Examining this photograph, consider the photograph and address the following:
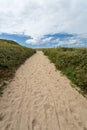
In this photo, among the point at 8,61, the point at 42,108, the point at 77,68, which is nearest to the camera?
the point at 42,108

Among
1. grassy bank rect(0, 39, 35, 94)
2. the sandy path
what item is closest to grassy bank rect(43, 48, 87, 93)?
the sandy path

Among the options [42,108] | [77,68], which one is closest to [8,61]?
[77,68]

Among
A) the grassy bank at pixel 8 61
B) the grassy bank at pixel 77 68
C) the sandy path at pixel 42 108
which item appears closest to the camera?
the sandy path at pixel 42 108

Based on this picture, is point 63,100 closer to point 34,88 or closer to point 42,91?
point 42,91

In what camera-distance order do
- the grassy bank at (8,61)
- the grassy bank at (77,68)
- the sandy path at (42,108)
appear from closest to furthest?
the sandy path at (42,108) < the grassy bank at (77,68) < the grassy bank at (8,61)

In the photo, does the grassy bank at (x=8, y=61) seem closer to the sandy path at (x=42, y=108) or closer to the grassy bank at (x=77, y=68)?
the sandy path at (x=42, y=108)

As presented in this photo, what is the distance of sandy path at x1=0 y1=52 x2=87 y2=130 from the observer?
13.5 ft

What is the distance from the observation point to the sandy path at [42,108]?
13.5ft

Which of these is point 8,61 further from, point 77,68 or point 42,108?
point 42,108

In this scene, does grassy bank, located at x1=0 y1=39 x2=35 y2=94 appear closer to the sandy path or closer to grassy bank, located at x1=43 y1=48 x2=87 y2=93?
the sandy path

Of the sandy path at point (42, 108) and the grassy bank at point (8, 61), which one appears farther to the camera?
the grassy bank at point (8, 61)

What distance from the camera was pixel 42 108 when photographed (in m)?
5.05

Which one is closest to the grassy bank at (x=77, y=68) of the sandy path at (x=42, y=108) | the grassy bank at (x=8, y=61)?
the sandy path at (x=42, y=108)

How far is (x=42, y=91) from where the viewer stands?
6723mm
